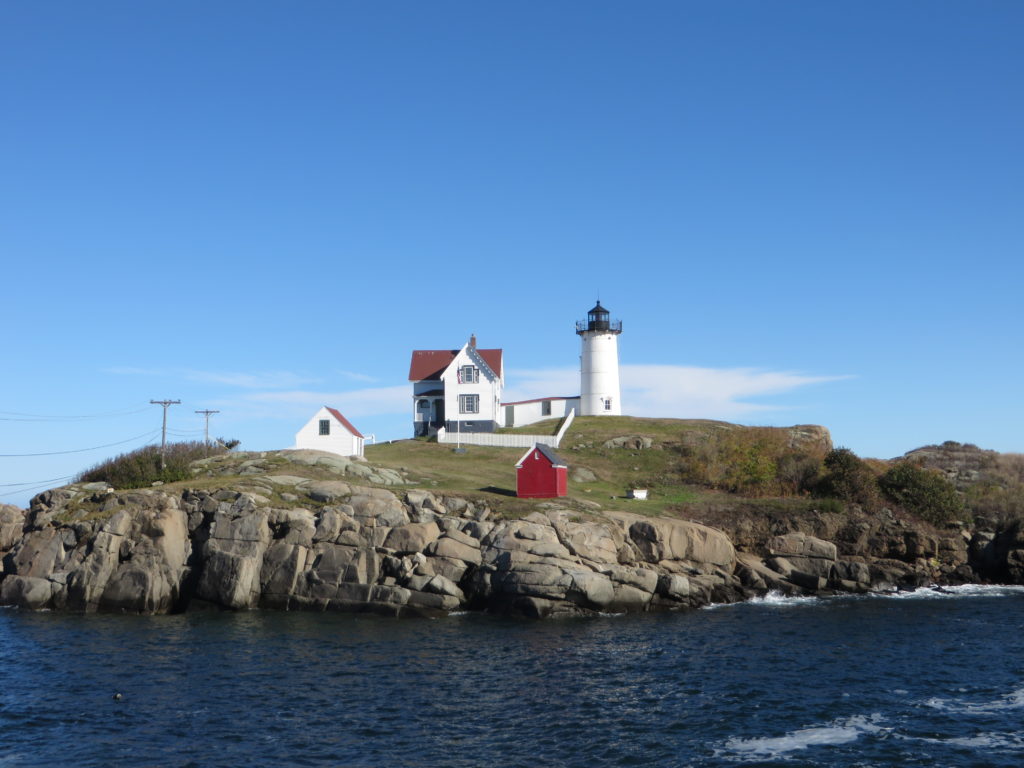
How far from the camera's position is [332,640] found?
32.9 meters

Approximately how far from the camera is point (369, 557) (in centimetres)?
3988

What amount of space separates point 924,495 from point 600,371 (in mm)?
35359

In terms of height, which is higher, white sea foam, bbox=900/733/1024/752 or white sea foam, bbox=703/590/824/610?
white sea foam, bbox=703/590/824/610

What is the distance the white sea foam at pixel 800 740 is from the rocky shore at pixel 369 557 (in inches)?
643

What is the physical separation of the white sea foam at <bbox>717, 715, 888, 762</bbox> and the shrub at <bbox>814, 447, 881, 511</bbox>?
32883 mm

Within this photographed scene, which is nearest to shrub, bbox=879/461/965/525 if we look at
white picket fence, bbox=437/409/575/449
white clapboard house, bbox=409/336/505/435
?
white picket fence, bbox=437/409/575/449

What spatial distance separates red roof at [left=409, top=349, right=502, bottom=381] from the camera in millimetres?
79062

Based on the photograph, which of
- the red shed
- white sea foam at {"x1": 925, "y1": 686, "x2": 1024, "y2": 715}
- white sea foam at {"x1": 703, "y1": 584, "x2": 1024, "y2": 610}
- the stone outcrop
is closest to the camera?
white sea foam at {"x1": 925, "y1": 686, "x2": 1024, "y2": 715}

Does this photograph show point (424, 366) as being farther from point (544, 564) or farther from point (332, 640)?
point (332, 640)

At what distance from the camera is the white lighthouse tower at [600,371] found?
8319cm

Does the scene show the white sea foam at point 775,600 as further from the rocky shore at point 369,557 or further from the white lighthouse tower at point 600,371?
the white lighthouse tower at point 600,371

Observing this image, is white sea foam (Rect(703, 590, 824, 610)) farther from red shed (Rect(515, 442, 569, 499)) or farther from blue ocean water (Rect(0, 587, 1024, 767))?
red shed (Rect(515, 442, 569, 499))

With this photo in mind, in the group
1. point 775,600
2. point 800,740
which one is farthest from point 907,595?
point 800,740

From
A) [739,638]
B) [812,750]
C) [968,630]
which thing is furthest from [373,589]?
[968,630]
